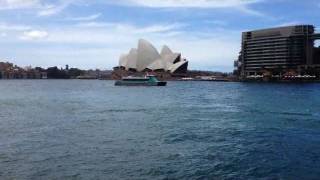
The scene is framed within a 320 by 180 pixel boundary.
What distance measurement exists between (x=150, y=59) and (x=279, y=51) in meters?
32.1

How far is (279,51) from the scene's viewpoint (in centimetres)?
13600

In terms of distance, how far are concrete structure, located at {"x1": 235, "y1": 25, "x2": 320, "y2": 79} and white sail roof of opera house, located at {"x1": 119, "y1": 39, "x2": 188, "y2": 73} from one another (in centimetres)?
1783

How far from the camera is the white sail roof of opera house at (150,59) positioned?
135 m

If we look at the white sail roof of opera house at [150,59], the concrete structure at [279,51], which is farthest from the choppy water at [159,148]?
the concrete structure at [279,51]

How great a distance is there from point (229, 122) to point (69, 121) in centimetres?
743

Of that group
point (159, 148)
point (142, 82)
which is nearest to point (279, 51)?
point (142, 82)

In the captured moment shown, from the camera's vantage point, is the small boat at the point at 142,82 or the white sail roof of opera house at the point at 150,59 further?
the white sail roof of opera house at the point at 150,59

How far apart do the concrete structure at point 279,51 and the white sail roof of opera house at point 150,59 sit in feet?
58.5

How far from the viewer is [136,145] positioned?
17.7 m

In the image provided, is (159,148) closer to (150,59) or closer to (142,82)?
(142,82)

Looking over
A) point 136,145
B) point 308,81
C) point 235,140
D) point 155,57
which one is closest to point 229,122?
point 235,140

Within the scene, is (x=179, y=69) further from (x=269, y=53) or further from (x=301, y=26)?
(x=301, y=26)

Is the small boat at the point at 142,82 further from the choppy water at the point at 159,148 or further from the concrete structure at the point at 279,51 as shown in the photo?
the choppy water at the point at 159,148

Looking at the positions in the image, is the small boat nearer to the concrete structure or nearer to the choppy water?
the concrete structure
